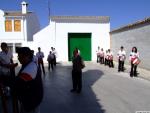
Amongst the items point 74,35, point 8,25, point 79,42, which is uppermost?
point 8,25

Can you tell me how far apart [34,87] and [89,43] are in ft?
85.7

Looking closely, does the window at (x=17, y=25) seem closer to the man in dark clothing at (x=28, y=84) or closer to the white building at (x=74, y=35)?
the white building at (x=74, y=35)

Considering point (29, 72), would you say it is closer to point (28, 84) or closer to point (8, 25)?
point (28, 84)

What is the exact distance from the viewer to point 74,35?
30250 mm

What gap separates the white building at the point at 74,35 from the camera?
97.9 ft

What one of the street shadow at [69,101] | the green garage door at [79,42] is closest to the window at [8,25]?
the green garage door at [79,42]

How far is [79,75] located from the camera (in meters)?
11.1

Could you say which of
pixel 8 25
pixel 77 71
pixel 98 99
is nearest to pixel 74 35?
pixel 8 25

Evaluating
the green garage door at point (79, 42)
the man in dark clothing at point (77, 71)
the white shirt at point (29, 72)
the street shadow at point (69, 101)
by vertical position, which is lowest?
the street shadow at point (69, 101)

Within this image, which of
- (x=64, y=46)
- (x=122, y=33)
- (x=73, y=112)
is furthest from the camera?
(x=64, y=46)

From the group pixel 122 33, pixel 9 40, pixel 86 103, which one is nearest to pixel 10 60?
pixel 86 103

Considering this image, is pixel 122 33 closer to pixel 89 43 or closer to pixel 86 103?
pixel 89 43

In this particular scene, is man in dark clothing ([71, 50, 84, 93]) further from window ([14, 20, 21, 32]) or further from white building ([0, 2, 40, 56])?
window ([14, 20, 21, 32])

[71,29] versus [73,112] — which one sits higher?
[71,29]
